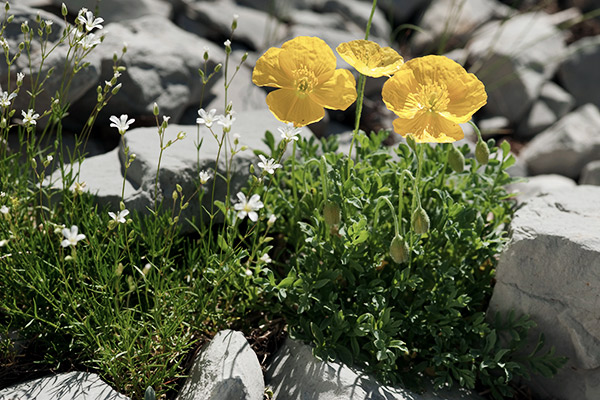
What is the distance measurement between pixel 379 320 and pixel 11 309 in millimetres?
1514

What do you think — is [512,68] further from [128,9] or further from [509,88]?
[128,9]

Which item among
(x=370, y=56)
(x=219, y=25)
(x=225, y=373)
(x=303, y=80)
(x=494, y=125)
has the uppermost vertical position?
(x=370, y=56)

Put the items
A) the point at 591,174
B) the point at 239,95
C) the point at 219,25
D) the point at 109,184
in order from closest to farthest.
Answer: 1. the point at 109,184
2. the point at 239,95
3. the point at 591,174
4. the point at 219,25

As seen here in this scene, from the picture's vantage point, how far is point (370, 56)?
2764mm

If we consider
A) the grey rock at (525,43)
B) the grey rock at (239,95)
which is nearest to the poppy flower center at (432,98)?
the grey rock at (239,95)

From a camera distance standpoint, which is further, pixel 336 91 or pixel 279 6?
pixel 279 6

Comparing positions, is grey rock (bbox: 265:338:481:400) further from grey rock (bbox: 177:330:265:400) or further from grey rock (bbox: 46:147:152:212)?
grey rock (bbox: 46:147:152:212)

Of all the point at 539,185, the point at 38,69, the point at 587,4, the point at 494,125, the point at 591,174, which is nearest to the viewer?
the point at 38,69

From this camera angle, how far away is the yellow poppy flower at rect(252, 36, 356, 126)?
2709 mm

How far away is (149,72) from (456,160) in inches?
85.9

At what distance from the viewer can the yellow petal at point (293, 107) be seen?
270 cm

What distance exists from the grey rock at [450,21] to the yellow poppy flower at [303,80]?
381cm

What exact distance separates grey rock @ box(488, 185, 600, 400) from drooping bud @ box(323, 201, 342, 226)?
0.88m

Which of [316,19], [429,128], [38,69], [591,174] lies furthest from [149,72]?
[591,174]
